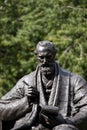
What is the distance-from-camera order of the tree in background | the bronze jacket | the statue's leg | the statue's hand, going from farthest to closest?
1. the tree in background
2. the bronze jacket
3. the statue's hand
4. the statue's leg

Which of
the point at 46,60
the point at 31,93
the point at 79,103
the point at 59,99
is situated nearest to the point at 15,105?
the point at 31,93

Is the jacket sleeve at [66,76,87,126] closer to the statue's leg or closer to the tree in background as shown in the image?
the statue's leg

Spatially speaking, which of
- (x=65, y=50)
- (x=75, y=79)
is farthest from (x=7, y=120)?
(x=65, y=50)

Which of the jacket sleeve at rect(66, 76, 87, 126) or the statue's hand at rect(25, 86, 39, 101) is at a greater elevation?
the statue's hand at rect(25, 86, 39, 101)

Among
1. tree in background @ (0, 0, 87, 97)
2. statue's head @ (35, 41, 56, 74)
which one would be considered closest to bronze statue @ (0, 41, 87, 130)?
statue's head @ (35, 41, 56, 74)

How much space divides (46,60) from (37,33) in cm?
1397

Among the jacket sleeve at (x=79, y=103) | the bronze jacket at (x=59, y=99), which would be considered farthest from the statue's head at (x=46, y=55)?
the jacket sleeve at (x=79, y=103)

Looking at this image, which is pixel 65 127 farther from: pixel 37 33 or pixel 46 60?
pixel 37 33

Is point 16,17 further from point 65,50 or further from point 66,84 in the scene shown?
point 66,84

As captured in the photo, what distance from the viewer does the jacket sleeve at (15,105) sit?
11.8m

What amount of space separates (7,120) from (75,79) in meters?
1.03

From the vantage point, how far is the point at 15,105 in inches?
468

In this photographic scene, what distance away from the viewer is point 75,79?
12055 mm

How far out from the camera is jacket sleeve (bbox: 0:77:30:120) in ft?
38.8
